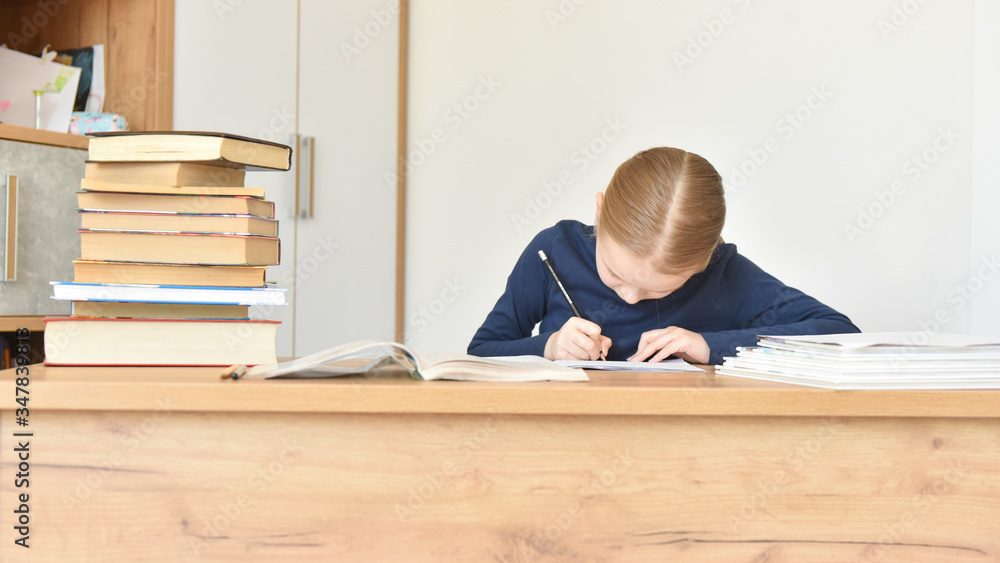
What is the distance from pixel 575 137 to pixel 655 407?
2184 millimetres

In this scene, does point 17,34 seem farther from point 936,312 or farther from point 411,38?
point 936,312

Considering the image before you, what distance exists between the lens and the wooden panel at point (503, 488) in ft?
2.39

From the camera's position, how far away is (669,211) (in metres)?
1.25

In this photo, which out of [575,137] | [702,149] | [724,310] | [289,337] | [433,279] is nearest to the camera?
[724,310]

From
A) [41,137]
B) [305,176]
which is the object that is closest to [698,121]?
[305,176]

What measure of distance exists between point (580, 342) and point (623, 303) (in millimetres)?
346

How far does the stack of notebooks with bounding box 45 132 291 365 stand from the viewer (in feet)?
2.99

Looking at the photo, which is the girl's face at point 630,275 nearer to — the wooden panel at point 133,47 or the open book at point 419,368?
the open book at point 419,368

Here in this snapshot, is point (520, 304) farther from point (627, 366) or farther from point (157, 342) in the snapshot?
point (157, 342)

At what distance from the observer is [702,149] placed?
104 inches

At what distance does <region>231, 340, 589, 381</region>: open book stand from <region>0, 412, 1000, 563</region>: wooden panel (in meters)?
0.06

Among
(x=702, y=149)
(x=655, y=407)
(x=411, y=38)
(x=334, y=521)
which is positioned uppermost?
(x=411, y=38)

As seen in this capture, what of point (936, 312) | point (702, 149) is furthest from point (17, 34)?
point (936, 312)

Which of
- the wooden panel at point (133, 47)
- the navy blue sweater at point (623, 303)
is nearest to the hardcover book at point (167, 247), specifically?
the navy blue sweater at point (623, 303)
